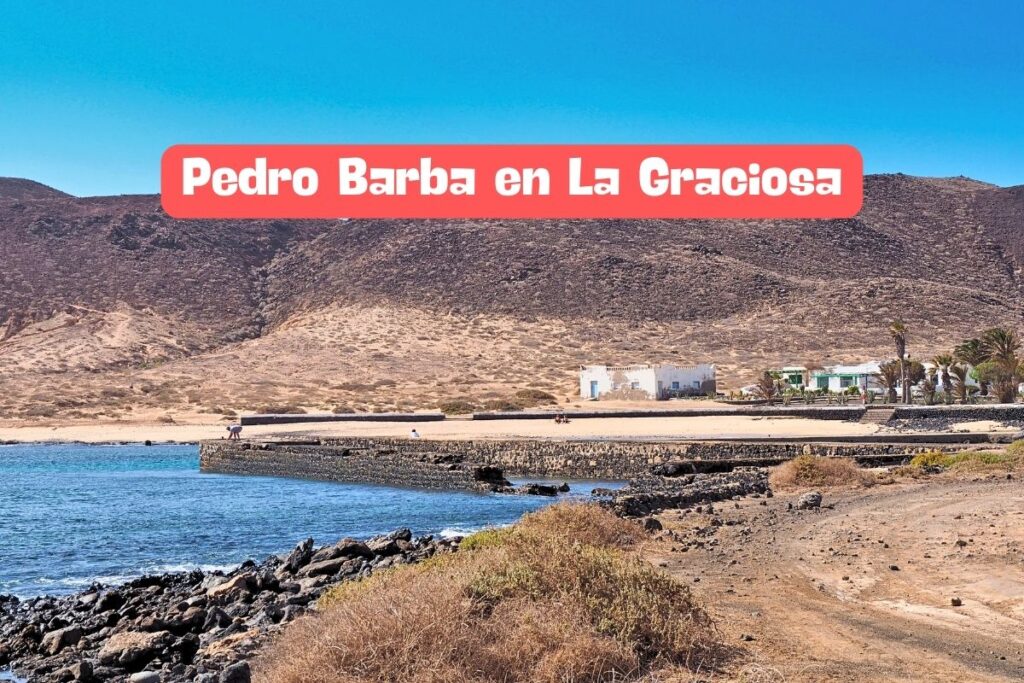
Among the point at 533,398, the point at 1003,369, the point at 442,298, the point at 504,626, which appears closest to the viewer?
the point at 504,626

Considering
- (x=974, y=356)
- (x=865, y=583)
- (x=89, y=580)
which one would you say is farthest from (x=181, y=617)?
(x=974, y=356)

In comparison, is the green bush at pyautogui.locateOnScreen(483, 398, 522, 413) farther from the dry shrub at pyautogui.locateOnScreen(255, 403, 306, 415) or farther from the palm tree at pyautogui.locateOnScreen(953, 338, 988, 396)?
the palm tree at pyautogui.locateOnScreen(953, 338, 988, 396)

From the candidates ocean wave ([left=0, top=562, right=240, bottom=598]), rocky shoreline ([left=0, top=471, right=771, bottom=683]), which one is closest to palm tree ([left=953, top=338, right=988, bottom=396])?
rocky shoreline ([left=0, top=471, right=771, bottom=683])

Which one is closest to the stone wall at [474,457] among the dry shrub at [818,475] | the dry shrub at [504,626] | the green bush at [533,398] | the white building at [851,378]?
the dry shrub at [818,475]

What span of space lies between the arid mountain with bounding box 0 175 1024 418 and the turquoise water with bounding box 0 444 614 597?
119ft

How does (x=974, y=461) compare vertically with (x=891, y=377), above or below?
below

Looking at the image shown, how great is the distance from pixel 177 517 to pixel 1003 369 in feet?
136

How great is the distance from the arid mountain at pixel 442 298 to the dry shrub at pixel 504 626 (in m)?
65.3

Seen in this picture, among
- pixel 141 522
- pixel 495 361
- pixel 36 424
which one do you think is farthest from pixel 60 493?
pixel 495 361

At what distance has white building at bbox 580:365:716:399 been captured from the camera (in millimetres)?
70875

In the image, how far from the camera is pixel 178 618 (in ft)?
40.5

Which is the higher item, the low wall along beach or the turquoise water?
the low wall along beach

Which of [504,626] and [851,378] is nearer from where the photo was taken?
[504,626]

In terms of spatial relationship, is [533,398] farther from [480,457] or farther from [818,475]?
[818,475]
